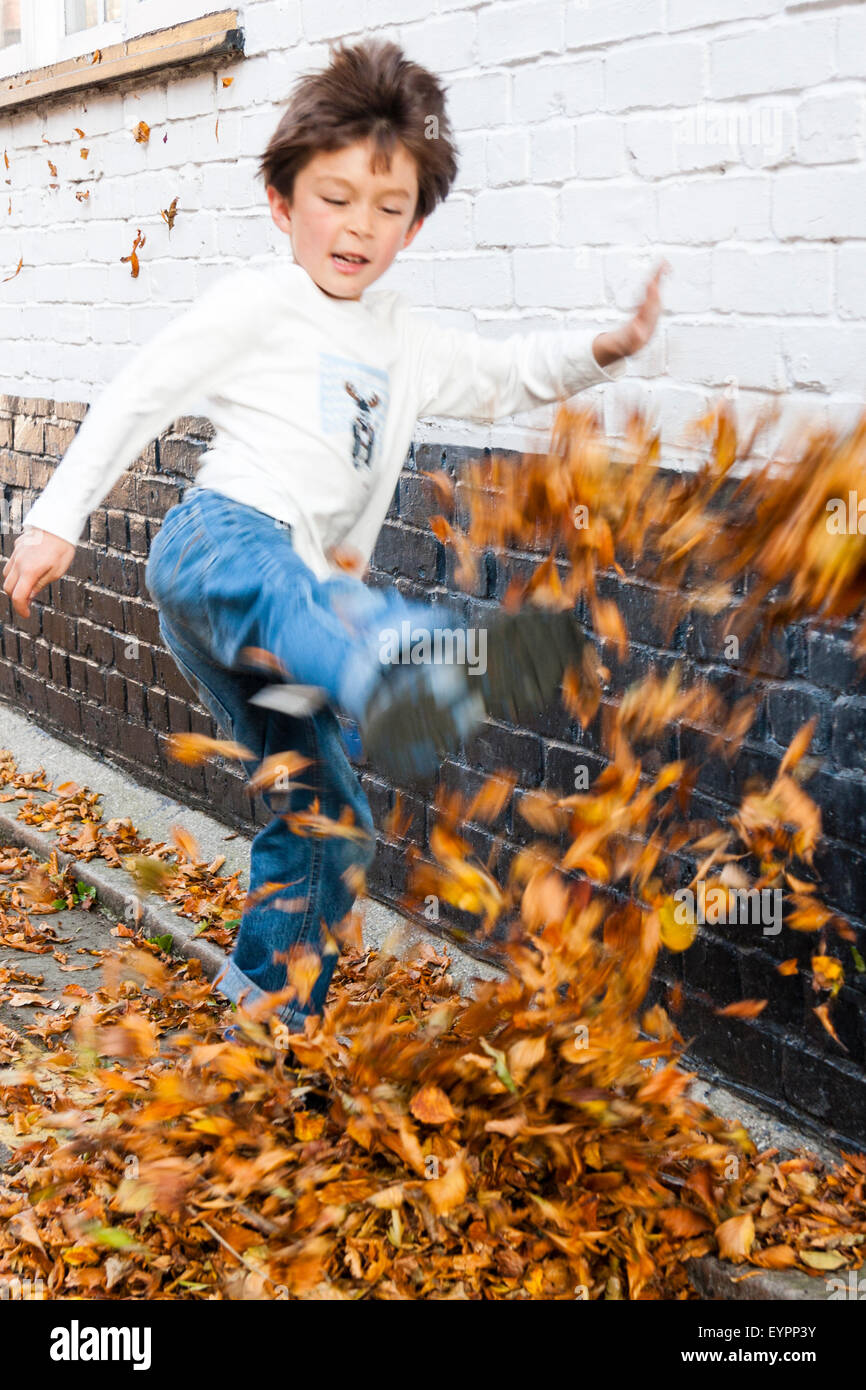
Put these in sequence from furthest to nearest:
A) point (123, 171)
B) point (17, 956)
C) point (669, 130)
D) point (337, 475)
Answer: point (123, 171) → point (17, 956) → point (669, 130) → point (337, 475)

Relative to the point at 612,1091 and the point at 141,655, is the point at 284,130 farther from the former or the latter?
the point at 141,655

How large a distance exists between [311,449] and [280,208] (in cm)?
52

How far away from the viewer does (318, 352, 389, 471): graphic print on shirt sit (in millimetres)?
2783

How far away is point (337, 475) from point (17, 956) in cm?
221

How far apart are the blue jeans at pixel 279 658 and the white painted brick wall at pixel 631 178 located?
880 millimetres

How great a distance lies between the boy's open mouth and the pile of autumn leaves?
75 centimetres

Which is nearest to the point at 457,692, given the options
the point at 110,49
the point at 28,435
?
the point at 110,49

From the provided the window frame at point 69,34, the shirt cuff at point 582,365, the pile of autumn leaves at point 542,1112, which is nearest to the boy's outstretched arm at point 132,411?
the pile of autumn leaves at point 542,1112

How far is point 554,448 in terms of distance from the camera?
11.2ft

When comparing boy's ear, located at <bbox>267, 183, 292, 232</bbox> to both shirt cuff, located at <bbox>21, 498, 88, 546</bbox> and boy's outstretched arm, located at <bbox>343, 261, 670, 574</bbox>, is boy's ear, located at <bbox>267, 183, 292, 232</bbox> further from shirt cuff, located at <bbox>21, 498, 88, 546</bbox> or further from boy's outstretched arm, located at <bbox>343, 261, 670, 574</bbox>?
shirt cuff, located at <bbox>21, 498, 88, 546</bbox>

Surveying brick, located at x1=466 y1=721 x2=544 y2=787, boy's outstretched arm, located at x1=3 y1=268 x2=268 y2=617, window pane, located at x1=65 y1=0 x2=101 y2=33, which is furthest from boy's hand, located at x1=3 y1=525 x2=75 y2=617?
window pane, located at x1=65 y1=0 x2=101 y2=33

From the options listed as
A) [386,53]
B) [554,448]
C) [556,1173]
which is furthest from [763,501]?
[556,1173]

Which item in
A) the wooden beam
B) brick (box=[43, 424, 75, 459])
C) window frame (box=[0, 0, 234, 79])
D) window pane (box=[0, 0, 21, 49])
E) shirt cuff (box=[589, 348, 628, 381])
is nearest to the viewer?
shirt cuff (box=[589, 348, 628, 381])

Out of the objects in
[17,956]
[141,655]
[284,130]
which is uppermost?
[284,130]
